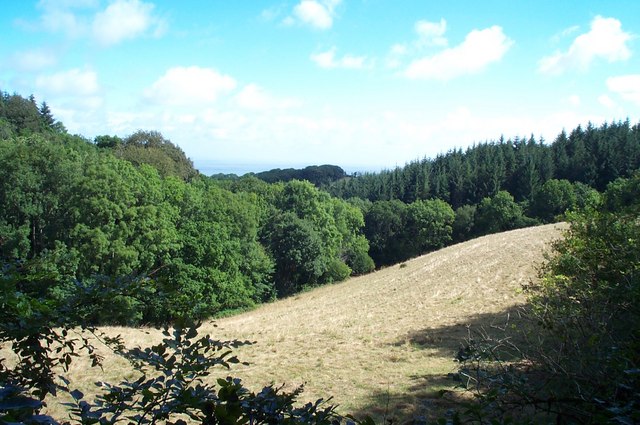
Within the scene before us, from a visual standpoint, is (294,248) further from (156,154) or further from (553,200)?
(553,200)

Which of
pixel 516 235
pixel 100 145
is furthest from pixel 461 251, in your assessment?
pixel 100 145

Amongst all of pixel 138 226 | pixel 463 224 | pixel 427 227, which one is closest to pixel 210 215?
pixel 138 226

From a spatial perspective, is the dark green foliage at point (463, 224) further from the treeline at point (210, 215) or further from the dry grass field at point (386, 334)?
the dry grass field at point (386, 334)

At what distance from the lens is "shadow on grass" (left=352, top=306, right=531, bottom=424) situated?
748 centimetres

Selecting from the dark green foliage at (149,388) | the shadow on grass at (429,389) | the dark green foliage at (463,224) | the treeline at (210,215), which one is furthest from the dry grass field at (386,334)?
the dark green foliage at (463,224)

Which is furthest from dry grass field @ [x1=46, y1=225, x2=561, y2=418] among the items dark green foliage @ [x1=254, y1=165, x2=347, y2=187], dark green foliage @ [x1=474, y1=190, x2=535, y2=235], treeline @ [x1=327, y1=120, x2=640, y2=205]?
dark green foliage @ [x1=254, y1=165, x2=347, y2=187]

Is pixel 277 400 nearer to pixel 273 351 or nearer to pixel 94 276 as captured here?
pixel 94 276

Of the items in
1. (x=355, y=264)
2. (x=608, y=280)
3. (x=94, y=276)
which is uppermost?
(x=94, y=276)

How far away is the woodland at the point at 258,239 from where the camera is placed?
3010 mm

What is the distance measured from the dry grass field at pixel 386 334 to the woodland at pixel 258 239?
3.46ft

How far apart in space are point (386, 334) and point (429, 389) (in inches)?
241

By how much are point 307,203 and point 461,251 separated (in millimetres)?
18010

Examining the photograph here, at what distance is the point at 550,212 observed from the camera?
57250 mm

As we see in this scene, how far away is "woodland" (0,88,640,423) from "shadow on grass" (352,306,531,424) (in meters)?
1.28
